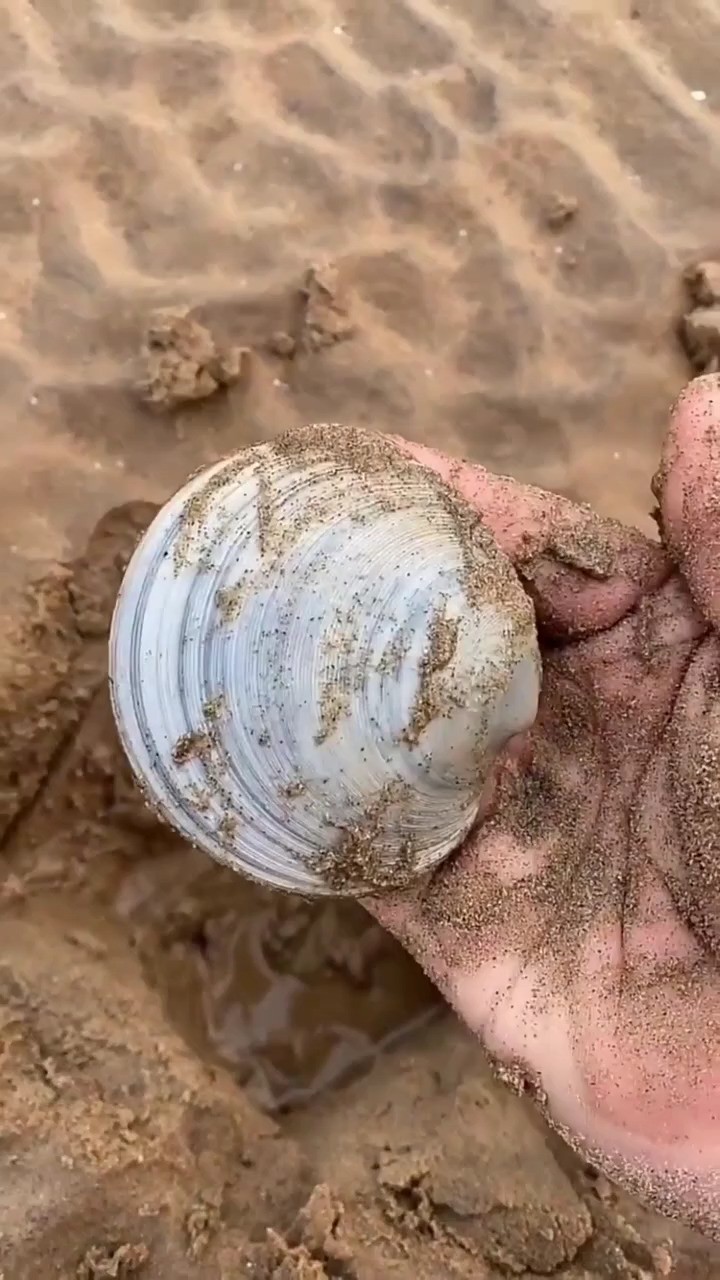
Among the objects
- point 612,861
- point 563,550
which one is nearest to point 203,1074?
point 612,861

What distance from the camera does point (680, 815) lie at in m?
1.63

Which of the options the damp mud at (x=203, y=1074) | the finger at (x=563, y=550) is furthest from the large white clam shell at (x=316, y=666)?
the damp mud at (x=203, y=1074)

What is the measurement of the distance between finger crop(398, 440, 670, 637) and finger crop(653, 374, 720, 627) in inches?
3.5

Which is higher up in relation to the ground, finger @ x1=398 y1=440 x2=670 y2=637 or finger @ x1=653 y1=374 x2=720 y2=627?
finger @ x1=653 y1=374 x2=720 y2=627

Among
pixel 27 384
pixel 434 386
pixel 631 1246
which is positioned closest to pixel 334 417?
pixel 434 386

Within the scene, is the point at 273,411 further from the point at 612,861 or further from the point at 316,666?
the point at 612,861

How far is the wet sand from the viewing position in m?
1.70

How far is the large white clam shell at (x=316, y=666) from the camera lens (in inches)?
55.8

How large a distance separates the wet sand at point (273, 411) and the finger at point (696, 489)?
437mm

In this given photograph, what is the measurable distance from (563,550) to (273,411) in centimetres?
61

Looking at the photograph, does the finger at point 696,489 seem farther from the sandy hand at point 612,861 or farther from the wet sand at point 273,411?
the wet sand at point 273,411

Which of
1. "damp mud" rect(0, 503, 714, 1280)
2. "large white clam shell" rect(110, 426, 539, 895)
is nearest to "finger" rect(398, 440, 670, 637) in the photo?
"large white clam shell" rect(110, 426, 539, 895)

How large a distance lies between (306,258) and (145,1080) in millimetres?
1394

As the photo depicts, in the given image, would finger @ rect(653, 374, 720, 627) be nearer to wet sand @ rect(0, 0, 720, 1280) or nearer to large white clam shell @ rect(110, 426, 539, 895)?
large white clam shell @ rect(110, 426, 539, 895)
